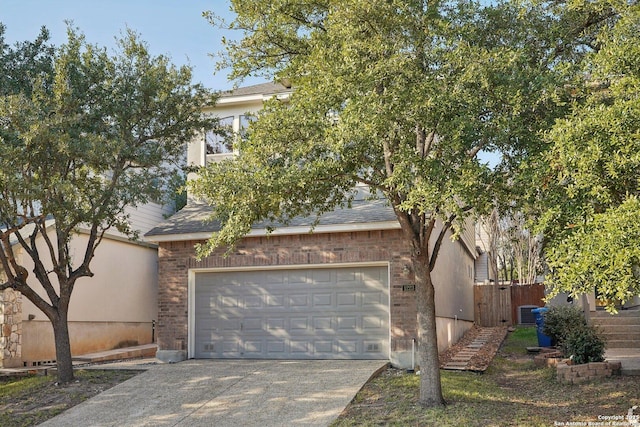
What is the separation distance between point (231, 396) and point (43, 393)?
3927mm

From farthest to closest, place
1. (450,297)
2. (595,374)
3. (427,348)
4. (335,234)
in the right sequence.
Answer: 1. (450,297)
2. (335,234)
3. (595,374)
4. (427,348)

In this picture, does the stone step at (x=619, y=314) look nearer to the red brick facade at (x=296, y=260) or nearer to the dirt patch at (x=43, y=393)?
the red brick facade at (x=296, y=260)

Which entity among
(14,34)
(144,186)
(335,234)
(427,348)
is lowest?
(427,348)

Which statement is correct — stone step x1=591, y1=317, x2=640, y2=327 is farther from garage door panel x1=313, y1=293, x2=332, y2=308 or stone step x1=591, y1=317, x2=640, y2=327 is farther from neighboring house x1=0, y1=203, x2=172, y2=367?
neighboring house x1=0, y1=203, x2=172, y2=367

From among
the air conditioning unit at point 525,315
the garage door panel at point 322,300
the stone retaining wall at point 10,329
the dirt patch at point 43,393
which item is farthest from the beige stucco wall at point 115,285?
the air conditioning unit at point 525,315

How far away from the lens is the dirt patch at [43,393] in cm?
1114

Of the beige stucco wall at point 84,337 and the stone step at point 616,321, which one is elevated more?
the stone step at point 616,321

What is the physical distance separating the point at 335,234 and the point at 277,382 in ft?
12.1

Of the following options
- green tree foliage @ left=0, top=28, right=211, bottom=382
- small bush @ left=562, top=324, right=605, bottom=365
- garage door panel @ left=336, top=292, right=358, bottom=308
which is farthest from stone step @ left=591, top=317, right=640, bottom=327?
green tree foliage @ left=0, top=28, right=211, bottom=382

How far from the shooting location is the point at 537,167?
8.00 metres

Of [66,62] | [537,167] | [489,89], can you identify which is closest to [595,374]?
[537,167]

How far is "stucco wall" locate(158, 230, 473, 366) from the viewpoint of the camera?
13.4 m

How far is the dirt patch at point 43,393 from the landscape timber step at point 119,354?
2076mm

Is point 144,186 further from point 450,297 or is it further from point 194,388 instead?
point 450,297
